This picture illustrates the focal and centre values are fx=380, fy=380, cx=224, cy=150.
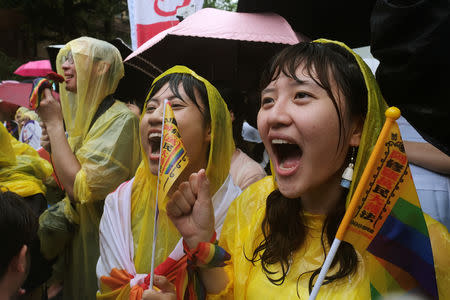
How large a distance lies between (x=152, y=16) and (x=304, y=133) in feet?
10.7

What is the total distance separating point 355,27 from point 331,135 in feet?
5.77

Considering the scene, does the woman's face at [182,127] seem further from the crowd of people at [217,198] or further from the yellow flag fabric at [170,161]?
the yellow flag fabric at [170,161]

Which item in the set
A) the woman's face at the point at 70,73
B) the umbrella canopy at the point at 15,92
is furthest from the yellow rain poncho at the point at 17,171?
the umbrella canopy at the point at 15,92

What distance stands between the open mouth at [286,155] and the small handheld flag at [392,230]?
0.29 meters

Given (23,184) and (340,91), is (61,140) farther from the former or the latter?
(340,91)

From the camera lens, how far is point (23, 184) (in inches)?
106

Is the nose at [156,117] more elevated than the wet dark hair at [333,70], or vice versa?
the wet dark hair at [333,70]

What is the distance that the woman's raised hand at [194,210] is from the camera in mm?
1452

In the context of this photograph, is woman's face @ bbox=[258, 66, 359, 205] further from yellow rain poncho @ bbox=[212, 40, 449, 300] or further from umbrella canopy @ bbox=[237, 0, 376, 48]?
umbrella canopy @ bbox=[237, 0, 376, 48]

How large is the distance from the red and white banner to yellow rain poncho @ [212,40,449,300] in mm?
2834

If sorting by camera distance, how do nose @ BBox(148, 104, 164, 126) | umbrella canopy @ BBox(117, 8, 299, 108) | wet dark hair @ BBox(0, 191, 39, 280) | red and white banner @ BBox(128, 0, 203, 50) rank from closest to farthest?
wet dark hair @ BBox(0, 191, 39, 280), nose @ BBox(148, 104, 164, 126), umbrella canopy @ BBox(117, 8, 299, 108), red and white banner @ BBox(128, 0, 203, 50)

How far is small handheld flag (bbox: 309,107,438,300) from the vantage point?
103cm

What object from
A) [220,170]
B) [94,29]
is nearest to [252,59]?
[220,170]

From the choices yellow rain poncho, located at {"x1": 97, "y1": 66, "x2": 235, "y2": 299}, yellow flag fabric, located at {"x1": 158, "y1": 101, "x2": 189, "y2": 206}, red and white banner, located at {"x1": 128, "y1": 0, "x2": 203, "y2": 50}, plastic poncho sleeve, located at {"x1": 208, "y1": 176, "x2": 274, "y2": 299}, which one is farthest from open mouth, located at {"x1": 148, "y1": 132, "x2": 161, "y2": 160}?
red and white banner, located at {"x1": 128, "y1": 0, "x2": 203, "y2": 50}
